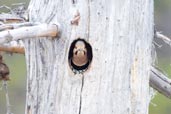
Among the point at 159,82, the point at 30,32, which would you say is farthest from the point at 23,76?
the point at 30,32

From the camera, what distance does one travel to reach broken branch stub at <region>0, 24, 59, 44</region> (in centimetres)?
207

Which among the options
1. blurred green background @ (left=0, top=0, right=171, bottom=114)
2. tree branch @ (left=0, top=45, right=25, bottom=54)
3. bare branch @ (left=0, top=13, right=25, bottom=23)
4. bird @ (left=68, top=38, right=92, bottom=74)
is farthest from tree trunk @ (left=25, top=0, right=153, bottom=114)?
blurred green background @ (left=0, top=0, right=171, bottom=114)

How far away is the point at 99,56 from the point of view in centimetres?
232

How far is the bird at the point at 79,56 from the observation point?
2295 mm

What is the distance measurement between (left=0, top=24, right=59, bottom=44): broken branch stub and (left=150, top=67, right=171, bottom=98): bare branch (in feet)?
1.61

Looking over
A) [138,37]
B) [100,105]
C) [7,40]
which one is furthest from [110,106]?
[7,40]

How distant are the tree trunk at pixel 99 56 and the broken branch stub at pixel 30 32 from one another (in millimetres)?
59

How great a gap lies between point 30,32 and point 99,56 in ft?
0.87

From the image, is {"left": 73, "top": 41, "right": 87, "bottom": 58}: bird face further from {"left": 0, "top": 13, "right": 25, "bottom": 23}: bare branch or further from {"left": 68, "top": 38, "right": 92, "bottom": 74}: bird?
{"left": 0, "top": 13, "right": 25, "bottom": 23}: bare branch

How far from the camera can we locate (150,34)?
2.38 m

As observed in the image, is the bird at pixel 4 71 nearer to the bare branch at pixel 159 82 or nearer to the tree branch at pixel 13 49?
the tree branch at pixel 13 49

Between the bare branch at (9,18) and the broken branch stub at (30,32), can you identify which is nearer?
the broken branch stub at (30,32)

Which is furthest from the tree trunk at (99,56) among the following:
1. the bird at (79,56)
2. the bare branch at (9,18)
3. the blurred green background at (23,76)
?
the blurred green background at (23,76)

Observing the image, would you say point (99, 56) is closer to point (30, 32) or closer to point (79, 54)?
point (79, 54)
